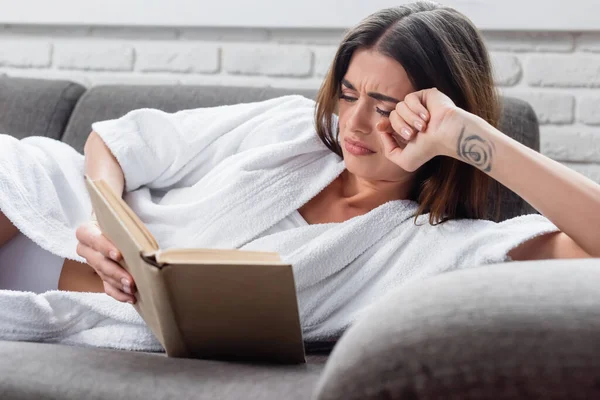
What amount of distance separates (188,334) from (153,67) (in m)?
1.25

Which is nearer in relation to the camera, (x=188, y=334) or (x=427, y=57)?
(x=188, y=334)

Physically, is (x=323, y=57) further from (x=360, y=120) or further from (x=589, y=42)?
(x=360, y=120)

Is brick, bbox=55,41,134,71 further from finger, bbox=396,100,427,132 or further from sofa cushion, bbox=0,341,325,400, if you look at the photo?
sofa cushion, bbox=0,341,325,400

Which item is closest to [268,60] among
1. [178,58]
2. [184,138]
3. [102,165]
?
[178,58]

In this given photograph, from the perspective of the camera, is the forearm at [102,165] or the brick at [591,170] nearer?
→ the forearm at [102,165]

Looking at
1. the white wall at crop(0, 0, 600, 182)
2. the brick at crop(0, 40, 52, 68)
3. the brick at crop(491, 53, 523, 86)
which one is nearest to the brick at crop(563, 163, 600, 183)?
the white wall at crop(0, 0, 600, 182)

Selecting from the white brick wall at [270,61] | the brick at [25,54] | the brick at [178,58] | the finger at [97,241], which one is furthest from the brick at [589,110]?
the brick at [25,54]

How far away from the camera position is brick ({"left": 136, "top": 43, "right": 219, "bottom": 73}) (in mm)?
2061

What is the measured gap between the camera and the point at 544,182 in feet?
3.64

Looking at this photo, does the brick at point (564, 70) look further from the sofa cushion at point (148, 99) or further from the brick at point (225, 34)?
the brick at point (225, 34)

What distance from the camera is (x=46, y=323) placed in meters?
1.24

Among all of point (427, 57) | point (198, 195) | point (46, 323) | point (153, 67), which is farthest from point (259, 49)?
point (46, 323)

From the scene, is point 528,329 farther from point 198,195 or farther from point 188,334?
point 198,195

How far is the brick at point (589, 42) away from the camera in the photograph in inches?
70.8
